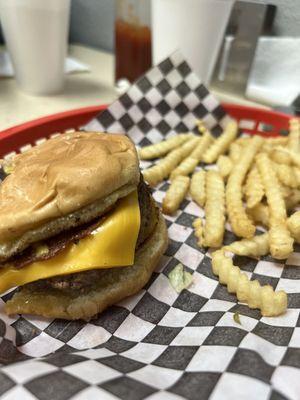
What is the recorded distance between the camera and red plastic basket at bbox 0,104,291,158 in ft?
6.83

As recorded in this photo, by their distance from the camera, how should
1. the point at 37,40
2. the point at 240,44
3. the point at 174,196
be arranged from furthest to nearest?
the point at 240,44 → the point at 37,40 → the point at 174,196

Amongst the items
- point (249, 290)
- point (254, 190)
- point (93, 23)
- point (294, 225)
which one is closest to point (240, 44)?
point (93, 23)

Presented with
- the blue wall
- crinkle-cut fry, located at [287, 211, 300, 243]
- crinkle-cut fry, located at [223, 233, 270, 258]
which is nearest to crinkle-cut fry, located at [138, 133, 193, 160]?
crinkle-cut fry, located at [223, 233, 270, 258]

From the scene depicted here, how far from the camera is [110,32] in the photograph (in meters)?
3.78

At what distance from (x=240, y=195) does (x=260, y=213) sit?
4.6 inches

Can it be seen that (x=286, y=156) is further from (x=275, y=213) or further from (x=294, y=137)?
(x=275, y=213)

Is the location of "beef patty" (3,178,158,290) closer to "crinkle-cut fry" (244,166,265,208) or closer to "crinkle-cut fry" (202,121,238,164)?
"crinkle-cut fry" (244,166,265,208)

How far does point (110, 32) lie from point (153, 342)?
3131 millimetres

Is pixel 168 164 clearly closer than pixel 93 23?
Yes

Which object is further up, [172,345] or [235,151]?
[235,151]

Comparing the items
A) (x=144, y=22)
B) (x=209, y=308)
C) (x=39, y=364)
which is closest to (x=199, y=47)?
(x=144, y=22)

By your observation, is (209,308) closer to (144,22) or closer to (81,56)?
(144,22)

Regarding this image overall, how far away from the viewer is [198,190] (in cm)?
189

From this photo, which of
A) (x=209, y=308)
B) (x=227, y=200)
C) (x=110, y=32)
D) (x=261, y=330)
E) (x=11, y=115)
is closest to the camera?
(x=261, y=330)
